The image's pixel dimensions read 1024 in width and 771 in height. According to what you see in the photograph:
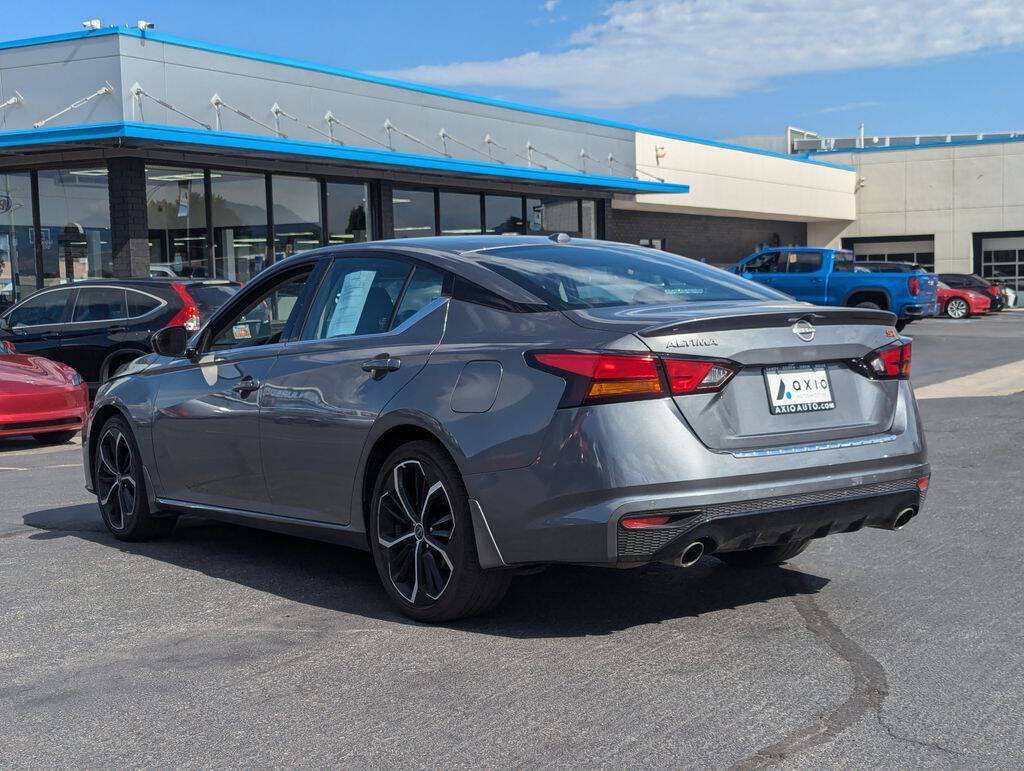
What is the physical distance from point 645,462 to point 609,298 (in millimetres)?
973

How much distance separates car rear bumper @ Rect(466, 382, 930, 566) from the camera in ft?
14.8

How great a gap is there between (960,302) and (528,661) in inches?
1492

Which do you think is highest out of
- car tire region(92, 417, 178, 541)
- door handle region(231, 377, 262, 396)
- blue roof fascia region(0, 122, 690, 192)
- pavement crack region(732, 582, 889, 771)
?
blue roof fascia region(0, 122, 690, 192)

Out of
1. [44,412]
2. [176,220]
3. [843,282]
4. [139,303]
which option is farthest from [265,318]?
[843,282]

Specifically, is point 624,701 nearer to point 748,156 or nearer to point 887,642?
point 887,642

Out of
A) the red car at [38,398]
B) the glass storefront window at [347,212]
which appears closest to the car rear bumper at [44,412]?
the red car at [38,398]

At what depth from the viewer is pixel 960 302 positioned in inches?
1560

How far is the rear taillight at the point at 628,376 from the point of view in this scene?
4.55 meters

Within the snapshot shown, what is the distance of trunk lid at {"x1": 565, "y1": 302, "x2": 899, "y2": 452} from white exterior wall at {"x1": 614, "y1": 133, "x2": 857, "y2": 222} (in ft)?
95.8

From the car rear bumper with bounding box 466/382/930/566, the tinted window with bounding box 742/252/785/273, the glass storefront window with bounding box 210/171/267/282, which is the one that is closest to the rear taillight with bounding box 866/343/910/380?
the car rear bumper with bounding box 466/382/930/566

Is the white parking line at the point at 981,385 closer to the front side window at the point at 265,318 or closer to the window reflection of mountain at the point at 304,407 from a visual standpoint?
the front side window at the point at 265,318

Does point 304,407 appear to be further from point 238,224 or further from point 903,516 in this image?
point 238,224

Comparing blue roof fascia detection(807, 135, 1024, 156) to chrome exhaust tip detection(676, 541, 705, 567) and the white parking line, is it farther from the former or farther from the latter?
chrome exhaust tip detection(676, 541, 705, 567)

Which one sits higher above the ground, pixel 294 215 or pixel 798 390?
pixel 294 215
